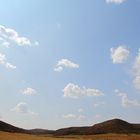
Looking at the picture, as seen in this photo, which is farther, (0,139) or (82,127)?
(82,127)

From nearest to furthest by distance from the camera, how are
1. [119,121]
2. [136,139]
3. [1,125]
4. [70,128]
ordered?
1. [136,139]
2. [1,125]
3. [119,121]
4. [70,128]

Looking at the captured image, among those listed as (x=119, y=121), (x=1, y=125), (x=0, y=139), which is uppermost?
(x=119, y=121)

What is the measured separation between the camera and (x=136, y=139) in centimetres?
8425

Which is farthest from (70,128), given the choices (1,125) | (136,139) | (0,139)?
(0,139)

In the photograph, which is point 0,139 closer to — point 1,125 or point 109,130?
point 1,125

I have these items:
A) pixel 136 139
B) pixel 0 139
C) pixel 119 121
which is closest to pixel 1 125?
pixel 119 121

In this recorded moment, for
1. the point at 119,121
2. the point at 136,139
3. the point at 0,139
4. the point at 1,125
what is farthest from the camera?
the point at 119,121

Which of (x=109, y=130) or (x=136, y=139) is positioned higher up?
(x=109, y=130)

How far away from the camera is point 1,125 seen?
→ 481 ft

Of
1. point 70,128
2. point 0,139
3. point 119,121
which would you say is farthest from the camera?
point 70,128

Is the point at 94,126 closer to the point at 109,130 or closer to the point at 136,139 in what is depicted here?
the point at 109,130

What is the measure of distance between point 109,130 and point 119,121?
1783 cm

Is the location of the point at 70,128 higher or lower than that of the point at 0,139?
higher

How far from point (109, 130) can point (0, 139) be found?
337ft
